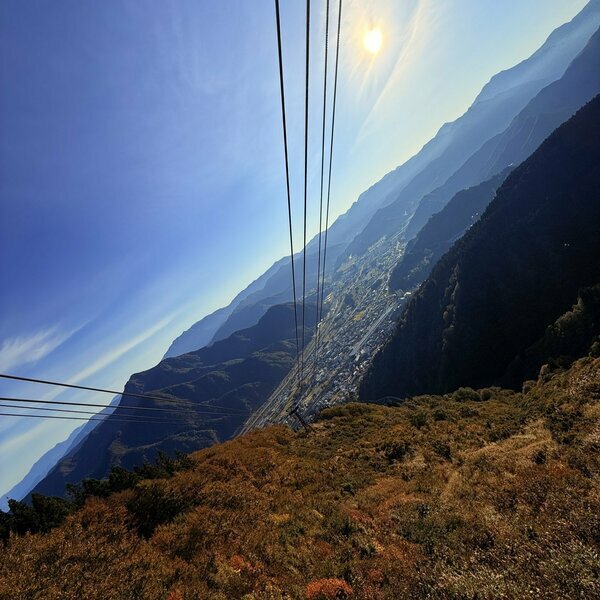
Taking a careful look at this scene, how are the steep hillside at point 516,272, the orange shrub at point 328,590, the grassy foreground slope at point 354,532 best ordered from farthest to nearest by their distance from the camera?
the steep hillside at point 516,272, the orange shrub at point 328,590, the grassy foreground slope at point 354,532

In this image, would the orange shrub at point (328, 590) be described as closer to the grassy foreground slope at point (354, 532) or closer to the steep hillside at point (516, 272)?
the grassy foreground slope at point (354, 532)

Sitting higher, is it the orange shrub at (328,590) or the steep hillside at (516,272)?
the orange shrub at (328,590)

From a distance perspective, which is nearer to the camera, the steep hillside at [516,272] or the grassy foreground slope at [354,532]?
the grassy foreground slope at [354,532]


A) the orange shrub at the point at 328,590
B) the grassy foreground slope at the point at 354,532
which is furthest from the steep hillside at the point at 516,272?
the orange shrub at the point at 328,590

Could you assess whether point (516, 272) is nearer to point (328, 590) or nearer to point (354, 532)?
point (354, 532)

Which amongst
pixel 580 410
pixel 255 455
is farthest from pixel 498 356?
pixel 255 455

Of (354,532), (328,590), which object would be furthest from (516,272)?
(328,590)
